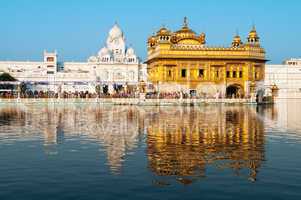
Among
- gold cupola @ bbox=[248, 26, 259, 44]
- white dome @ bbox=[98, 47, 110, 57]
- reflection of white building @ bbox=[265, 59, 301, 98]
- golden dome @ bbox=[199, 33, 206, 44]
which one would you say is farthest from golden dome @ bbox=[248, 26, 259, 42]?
white dome @ bbox=[98, 47, 110, 57]

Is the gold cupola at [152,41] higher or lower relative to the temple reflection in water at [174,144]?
higher

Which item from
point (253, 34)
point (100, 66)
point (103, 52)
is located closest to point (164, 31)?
point (253, 34)

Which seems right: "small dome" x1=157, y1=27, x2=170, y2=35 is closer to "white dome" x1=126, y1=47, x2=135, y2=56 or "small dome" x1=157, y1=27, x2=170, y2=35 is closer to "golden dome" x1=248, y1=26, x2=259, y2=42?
"golden dome" x1=248, y1=26, x2=259, y2=42

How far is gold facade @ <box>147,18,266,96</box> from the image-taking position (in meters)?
59.6

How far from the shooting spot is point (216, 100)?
56.5 meters

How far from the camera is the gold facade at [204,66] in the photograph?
5962cm

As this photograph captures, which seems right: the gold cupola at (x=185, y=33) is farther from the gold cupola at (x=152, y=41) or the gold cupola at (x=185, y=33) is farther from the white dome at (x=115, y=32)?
the white dome at (x=115, y=32)

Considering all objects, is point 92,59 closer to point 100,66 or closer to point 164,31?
point 100,66

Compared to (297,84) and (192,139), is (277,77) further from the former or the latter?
(192,139)

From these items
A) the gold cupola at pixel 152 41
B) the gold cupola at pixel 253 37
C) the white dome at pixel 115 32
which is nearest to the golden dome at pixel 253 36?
the gold cupola at pixel 253 37

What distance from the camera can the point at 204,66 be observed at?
60.4 meters

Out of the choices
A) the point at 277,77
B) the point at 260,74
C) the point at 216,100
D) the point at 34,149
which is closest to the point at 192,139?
the point at 34,149

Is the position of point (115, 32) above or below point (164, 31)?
above

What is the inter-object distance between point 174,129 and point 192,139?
424 cm
